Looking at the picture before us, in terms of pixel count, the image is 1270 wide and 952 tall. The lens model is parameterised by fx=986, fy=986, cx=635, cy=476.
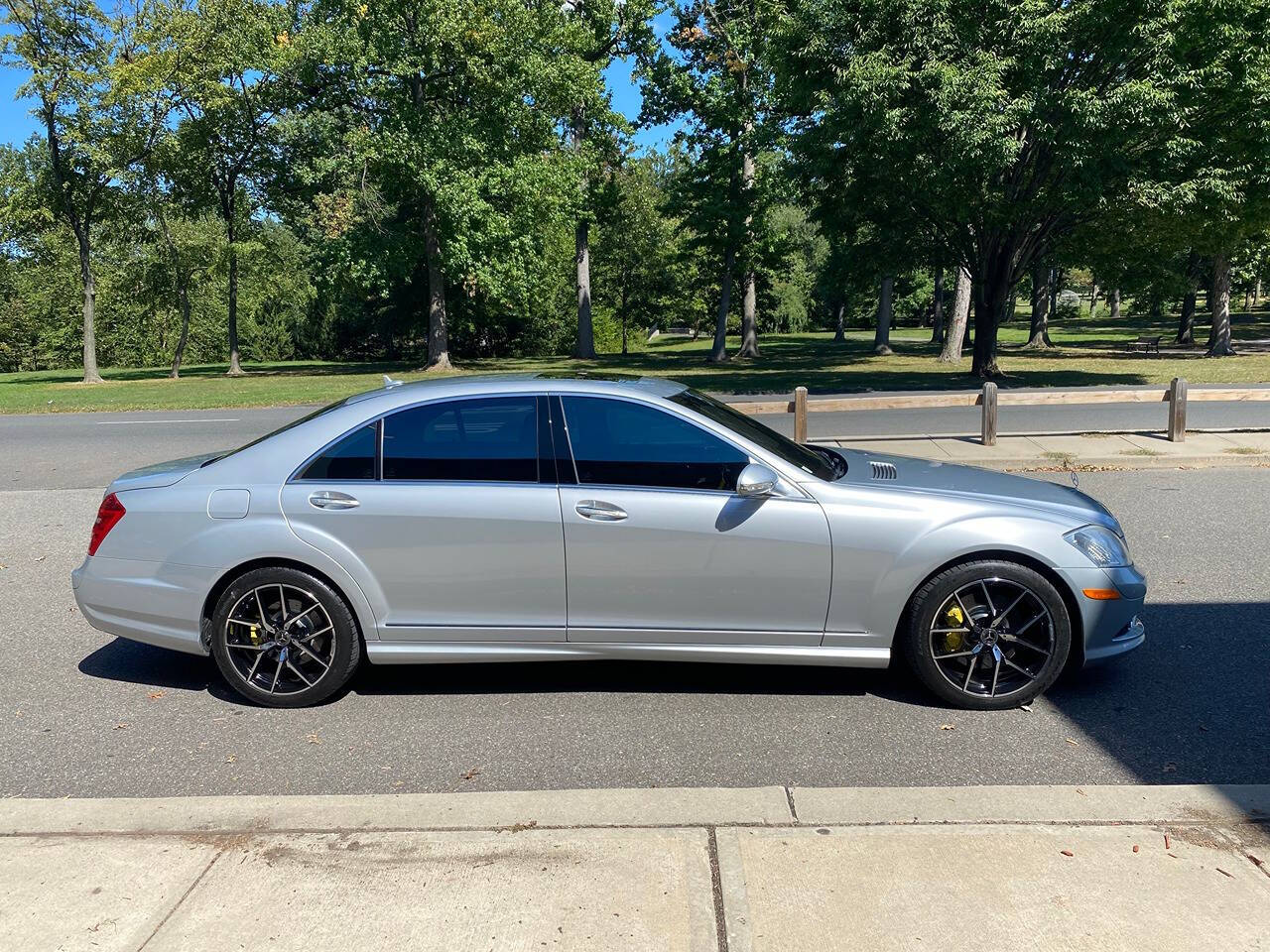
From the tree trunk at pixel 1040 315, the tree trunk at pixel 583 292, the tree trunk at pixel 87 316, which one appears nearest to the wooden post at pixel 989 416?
the tree trunk at pixel 583 292

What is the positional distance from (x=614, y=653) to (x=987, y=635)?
1720 mm

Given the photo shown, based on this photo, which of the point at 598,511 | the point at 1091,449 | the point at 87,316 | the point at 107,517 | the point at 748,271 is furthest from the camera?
the point at 748,271

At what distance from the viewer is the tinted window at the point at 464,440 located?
15.4 feet

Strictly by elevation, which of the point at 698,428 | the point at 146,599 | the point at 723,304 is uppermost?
the point at 723,304

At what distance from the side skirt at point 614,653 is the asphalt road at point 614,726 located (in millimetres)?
248

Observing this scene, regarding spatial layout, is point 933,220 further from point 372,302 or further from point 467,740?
point 372,302

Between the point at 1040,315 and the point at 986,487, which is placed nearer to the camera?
the point at 986,487

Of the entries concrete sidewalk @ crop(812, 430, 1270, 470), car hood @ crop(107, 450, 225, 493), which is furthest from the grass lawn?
car hood @ crop(107, 450, 225, 493)

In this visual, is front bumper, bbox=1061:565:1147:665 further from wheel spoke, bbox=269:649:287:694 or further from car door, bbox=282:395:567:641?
wheel spoke, bbox=269:649:287:694

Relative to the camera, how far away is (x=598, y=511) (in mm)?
4531

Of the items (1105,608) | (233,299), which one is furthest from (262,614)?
(233,299)

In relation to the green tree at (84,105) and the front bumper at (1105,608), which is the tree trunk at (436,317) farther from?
the front bumper at (1105,608)

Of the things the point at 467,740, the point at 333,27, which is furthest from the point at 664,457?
the point at 333,27

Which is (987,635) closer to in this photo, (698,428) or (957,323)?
(698,428)
